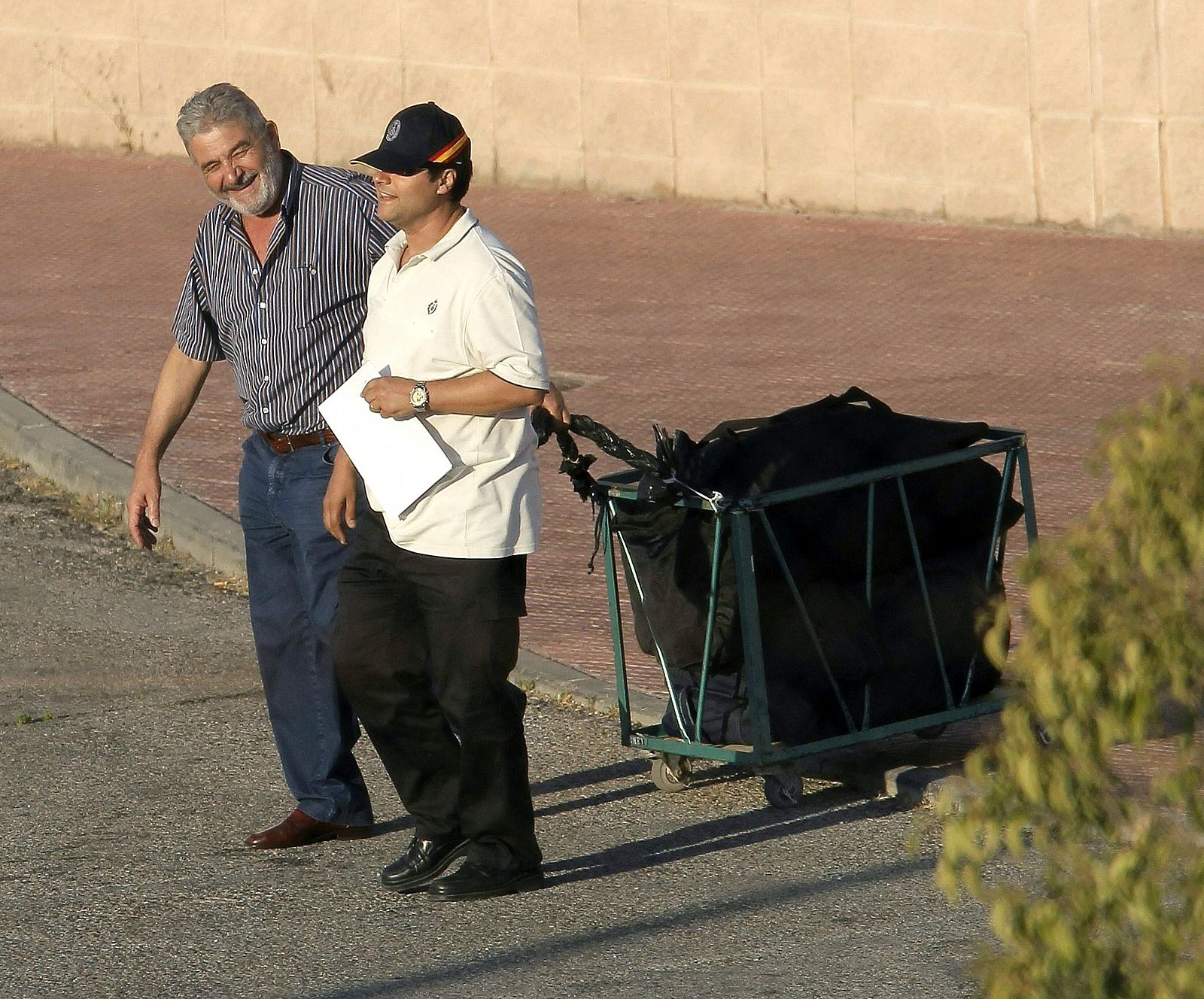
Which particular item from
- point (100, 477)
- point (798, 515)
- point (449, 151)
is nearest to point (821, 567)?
point (798, 515)

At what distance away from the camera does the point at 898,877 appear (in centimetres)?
528

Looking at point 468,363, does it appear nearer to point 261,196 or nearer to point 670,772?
point 261,196

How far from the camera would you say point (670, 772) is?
236 inches

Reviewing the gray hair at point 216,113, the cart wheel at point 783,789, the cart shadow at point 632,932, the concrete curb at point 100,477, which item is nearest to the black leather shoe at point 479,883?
the cart shadow at point 632,932

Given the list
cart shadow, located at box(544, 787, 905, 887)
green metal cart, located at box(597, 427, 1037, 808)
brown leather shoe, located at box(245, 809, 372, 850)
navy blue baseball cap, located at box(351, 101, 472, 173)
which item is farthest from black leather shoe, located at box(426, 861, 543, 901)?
navy blue baseball cap, located at box(351, 101, 472, 173)

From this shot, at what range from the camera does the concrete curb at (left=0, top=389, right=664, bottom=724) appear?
6.83 m

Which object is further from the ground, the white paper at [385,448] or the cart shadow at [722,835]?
the white paper at [385,448]

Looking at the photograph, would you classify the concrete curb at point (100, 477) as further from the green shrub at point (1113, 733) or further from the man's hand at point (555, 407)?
the green shrub at point (1113, 733)

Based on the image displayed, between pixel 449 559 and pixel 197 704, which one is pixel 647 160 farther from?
pixel 449 559

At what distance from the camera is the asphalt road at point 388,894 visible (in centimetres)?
480

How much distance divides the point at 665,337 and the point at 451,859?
670cm

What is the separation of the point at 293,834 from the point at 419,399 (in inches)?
54.1

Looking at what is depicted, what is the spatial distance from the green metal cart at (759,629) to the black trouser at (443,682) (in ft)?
1.89

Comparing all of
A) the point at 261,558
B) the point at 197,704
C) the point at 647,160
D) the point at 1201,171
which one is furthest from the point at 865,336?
the point at 261,558
